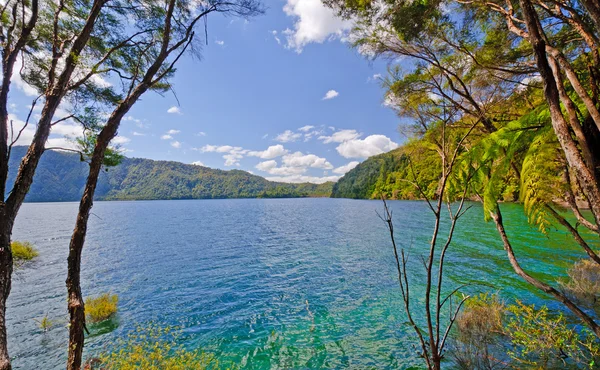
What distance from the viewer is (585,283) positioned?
34.8ft

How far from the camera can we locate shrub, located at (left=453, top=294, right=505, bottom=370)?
22.5 feet

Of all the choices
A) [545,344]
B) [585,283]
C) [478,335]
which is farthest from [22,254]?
[585,283]

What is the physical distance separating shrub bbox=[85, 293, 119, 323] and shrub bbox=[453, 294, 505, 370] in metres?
14.2

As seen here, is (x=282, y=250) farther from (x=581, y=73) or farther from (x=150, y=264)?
(x=581, y=73)

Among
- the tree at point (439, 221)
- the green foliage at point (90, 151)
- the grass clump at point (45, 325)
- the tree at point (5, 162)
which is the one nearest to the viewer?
the tree at point (439, 221)

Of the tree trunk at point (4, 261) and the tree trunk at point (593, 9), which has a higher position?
the tree trunk at point (593, 9)

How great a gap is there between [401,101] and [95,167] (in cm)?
822

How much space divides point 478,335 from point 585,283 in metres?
6.83

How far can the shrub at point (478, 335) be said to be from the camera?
6.84 metres

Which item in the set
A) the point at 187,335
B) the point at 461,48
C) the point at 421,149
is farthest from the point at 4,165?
the point at 421,149

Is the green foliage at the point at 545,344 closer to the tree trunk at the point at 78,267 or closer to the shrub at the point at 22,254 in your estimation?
the tree trunk at the point at 78,267

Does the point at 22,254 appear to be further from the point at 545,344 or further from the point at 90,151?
the point at 545,344

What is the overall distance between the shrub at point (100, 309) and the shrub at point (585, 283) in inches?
786

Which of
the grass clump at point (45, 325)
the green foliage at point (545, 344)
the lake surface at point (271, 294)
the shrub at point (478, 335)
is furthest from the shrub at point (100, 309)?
the green foliage at point (545, 344)
